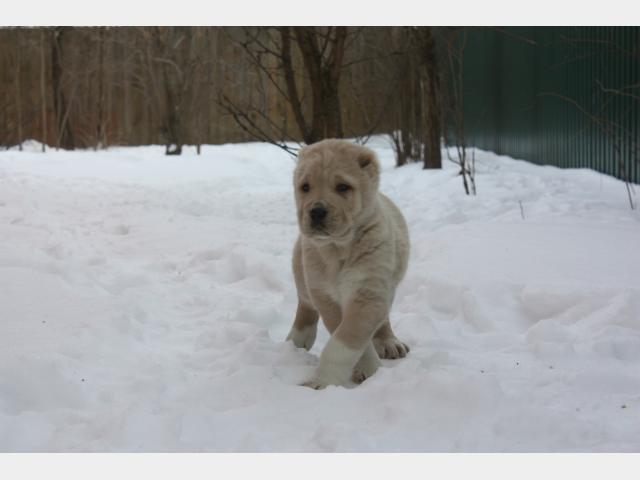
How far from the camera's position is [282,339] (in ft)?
16.3

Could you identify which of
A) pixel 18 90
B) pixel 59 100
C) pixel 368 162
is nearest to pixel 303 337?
pixel 368 162

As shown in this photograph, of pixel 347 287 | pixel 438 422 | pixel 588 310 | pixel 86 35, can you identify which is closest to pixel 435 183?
pixel 588 310

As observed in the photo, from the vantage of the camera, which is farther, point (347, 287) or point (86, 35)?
point (86, 35)

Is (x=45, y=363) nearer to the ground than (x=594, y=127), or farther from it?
nearer to the ground

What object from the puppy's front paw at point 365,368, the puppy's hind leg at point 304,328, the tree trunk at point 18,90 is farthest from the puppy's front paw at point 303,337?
the tree trunk at point 18,90

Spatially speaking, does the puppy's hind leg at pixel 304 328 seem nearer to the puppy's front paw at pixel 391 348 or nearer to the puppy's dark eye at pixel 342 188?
the puppy's front paw at pixel 391 348

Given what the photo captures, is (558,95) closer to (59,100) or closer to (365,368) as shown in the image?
(365,368)

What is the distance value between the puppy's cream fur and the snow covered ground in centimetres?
24

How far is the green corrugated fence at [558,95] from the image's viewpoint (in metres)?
10.1

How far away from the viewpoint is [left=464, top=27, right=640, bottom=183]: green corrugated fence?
10.1 metres

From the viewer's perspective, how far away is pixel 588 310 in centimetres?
484

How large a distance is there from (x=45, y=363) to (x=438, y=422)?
2.12 meters

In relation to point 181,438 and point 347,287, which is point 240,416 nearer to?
point 181,438

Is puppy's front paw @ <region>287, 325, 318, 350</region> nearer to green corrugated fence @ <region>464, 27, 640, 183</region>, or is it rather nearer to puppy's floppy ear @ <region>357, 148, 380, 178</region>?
puppy's floppy ear @ <region>357, 148, 380, 178</region>
